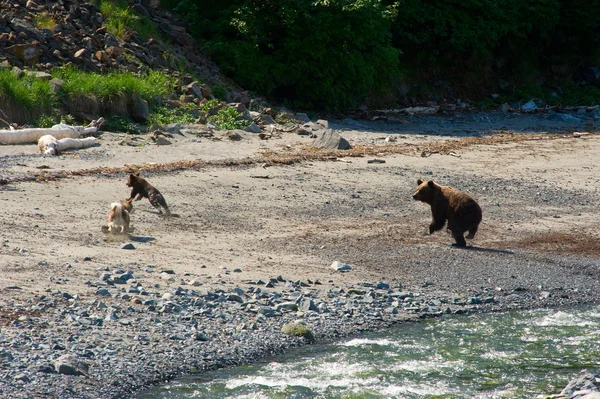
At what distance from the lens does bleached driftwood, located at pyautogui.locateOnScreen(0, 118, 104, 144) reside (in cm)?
1563

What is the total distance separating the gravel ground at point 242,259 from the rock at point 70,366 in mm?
17

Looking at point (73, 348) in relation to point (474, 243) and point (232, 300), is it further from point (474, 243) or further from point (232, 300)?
point (474, 243)

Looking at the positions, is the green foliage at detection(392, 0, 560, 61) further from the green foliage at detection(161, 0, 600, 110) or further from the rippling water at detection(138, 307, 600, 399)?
the rippling water at detection(138, 307, 600, 399)

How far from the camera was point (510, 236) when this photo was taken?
13.1 meters

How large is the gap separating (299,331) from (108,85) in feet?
36.7

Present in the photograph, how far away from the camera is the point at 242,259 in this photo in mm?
10844

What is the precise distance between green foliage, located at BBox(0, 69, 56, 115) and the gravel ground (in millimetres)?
1446

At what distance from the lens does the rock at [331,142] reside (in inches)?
719

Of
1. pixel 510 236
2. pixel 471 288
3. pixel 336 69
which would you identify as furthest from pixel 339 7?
pixel 471 288

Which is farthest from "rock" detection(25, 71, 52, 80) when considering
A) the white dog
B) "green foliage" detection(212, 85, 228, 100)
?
the white dog

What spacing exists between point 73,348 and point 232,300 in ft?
6.95

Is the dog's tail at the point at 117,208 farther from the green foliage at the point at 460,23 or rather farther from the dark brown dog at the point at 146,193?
the green foliage at the point at 460,23

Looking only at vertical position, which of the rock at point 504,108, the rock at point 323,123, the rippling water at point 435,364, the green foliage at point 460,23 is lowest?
the rippling water at point 435,364

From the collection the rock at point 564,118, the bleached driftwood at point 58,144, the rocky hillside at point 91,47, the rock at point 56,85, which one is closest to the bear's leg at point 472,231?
the bleached driftwood at point 58,144
